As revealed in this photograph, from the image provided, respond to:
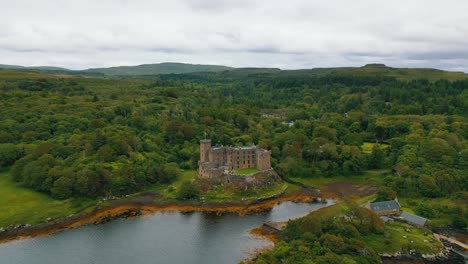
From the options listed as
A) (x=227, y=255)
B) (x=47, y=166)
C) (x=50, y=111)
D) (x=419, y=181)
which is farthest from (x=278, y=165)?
(x=50, y=111)

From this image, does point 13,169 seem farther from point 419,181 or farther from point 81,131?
point 419,181

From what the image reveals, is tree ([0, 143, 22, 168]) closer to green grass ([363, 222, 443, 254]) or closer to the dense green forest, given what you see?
the dense green forest

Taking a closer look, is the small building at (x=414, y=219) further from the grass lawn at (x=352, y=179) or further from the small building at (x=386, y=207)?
the grass lawn at (x=352, y=179)

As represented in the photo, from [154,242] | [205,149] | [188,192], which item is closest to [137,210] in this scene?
[188,192]

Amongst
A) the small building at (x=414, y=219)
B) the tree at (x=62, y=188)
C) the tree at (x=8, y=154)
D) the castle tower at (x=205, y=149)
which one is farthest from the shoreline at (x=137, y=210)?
the tree at (x=8, y=154)

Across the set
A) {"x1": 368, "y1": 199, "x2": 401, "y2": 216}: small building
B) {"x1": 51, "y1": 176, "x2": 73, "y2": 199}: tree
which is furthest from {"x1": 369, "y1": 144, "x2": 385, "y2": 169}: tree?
{"x1": 51, "y1": 176, "x2": 73, "y2": 199}: tree

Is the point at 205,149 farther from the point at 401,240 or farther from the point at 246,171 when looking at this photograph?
the point at 401,240
